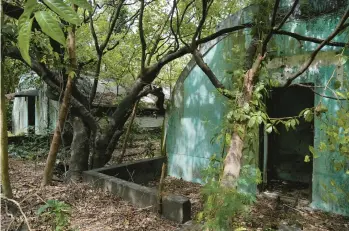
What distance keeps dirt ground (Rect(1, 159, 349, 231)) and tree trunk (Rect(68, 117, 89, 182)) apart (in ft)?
1.85

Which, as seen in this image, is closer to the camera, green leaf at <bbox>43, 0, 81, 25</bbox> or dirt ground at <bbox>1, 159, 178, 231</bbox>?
green leaf at <bbox>43, 0, 81, 25</bbox>

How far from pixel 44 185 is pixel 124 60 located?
632 centimetres

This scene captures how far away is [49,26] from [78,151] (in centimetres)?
641

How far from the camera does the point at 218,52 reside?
6984 mm

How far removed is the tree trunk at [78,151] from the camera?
6824 millimetres

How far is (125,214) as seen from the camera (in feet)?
15.9

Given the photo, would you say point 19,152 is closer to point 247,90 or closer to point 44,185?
point 44,185

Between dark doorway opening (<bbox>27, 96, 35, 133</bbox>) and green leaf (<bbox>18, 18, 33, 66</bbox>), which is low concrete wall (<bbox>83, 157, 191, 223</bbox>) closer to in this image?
green leaf (<bbox>18, 18, 33, 66</bbox>)

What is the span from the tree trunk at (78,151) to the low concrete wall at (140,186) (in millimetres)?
394

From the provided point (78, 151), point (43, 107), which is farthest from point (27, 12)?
point (43, 107)

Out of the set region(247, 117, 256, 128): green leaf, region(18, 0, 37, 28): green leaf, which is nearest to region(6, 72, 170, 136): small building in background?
region(247, 117, 256, 128): green leaf

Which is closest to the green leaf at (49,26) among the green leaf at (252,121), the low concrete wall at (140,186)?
the green leaf at (252,121)

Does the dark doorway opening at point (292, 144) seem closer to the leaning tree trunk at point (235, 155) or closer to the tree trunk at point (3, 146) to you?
the leaning tree trunk at point (235, 155)

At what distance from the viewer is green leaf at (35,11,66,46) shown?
972 mm
